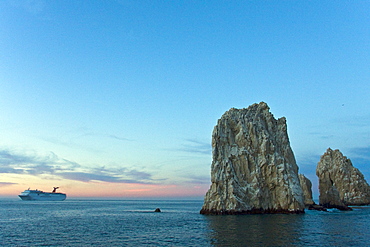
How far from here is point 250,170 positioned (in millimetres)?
68375

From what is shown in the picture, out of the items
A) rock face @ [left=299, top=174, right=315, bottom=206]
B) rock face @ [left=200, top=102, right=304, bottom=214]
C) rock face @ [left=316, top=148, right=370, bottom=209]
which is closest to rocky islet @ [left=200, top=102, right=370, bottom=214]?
rock face @ [left=200, top=102, right=304, bottom=214]

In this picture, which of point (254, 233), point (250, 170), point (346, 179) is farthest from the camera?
point (346, 179)

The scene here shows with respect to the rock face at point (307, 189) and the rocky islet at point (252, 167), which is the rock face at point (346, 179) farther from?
Answer: the rocky islet at point (252, 167)

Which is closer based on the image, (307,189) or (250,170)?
(250,170)

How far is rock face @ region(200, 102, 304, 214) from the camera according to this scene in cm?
6494

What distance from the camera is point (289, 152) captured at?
7294 centimetres

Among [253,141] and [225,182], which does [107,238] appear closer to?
[225,182]

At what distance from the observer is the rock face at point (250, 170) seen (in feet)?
213

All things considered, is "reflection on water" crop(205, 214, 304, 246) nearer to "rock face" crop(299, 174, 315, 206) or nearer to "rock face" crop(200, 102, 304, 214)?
"rock face" crop(200, 102, 304, 214)

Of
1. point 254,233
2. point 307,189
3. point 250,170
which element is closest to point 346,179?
point 307,189

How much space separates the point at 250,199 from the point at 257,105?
77.7 ft

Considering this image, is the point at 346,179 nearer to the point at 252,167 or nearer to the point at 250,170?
the point at 252,167

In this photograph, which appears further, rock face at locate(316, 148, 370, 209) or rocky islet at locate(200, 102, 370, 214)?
rock face at locate(316, 148, 370, 209)

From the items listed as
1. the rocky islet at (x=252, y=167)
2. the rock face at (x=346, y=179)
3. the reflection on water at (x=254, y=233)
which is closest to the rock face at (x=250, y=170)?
the rocky islet at (x=252, y=167)
